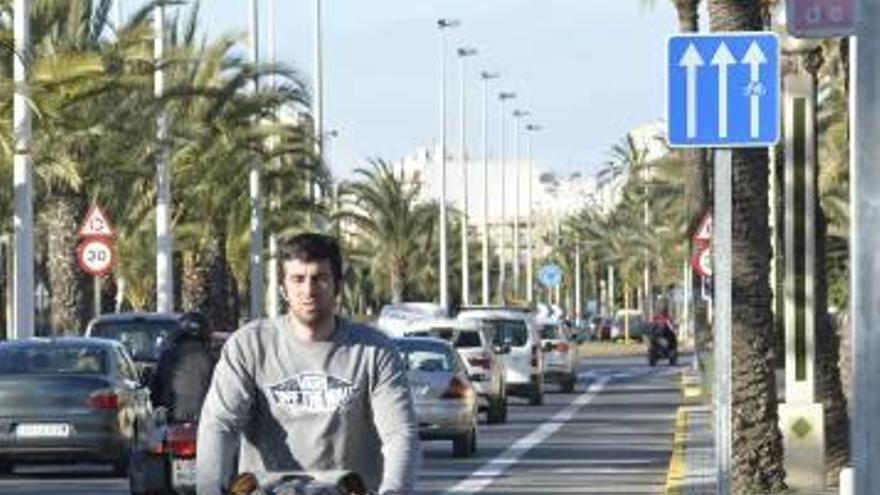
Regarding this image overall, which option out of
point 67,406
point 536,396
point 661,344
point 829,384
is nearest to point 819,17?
point 829,384

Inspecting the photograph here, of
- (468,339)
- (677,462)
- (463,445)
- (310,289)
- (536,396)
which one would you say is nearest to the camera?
(310,289)

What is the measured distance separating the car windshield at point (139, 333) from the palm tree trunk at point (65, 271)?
16.7 meters

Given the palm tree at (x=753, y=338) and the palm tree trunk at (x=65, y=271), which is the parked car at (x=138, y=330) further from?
the palm tree trunk at (x=65, y=271)

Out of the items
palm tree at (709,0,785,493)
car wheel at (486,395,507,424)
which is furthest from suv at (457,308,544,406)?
palm tree at (709,0,785,493)

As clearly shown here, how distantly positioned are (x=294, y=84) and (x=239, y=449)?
5390cm

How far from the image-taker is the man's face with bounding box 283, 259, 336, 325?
8961 millimetres

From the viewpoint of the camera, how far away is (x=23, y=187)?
143 ft

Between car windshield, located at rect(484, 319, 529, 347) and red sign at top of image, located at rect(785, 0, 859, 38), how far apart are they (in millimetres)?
37091

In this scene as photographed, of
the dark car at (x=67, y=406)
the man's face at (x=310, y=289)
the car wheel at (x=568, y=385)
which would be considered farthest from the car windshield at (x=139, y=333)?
the man's face at (x=310, y=289)

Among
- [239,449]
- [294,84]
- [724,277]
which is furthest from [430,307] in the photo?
[239,449]

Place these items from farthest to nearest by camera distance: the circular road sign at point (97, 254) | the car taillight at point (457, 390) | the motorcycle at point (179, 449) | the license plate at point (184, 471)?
the circular road sign at point (97, 254)
the car taillight at point (457, 390)
the license plate at point (184, 471)
the motorcycle at point (179, 449)

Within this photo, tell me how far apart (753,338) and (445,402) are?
9511 millimetres

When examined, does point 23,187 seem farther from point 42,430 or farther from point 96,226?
point 42,430

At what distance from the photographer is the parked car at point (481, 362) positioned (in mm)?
42281
